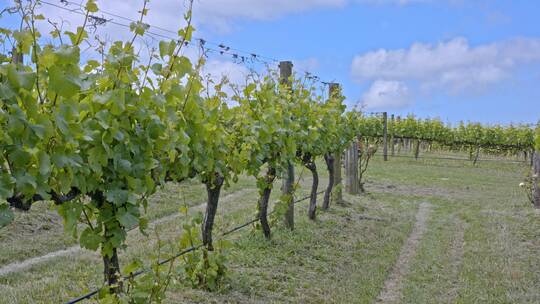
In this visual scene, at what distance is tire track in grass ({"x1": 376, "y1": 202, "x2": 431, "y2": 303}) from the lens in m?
5.42

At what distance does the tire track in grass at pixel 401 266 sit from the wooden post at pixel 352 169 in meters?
2.10

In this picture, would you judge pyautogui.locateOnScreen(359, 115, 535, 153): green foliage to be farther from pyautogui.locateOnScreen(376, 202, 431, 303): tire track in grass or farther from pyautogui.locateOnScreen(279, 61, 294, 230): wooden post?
pyautogui.locateOnScreen(279, 61, 294, 230): wooden post

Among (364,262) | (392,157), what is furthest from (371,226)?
(392,157)

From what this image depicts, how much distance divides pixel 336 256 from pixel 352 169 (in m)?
5.84

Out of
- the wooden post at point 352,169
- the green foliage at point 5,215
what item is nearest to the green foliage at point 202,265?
the green foliage at point 5,215

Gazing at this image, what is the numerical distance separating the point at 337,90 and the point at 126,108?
709 cm

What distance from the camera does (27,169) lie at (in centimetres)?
246

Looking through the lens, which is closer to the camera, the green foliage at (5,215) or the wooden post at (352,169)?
the green foliage at (5,215)

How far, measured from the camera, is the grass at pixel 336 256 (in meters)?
5.11

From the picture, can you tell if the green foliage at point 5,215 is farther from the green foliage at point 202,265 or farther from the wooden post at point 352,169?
the wooden post at point 352,169

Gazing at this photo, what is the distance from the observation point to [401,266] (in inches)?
261

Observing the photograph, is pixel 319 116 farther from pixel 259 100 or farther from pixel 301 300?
pixel 301 300

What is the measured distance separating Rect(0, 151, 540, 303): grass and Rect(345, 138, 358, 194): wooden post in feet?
2.67

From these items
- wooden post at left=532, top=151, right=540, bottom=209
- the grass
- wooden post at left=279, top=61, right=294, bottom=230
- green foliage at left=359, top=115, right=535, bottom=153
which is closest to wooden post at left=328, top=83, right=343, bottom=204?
the grass
